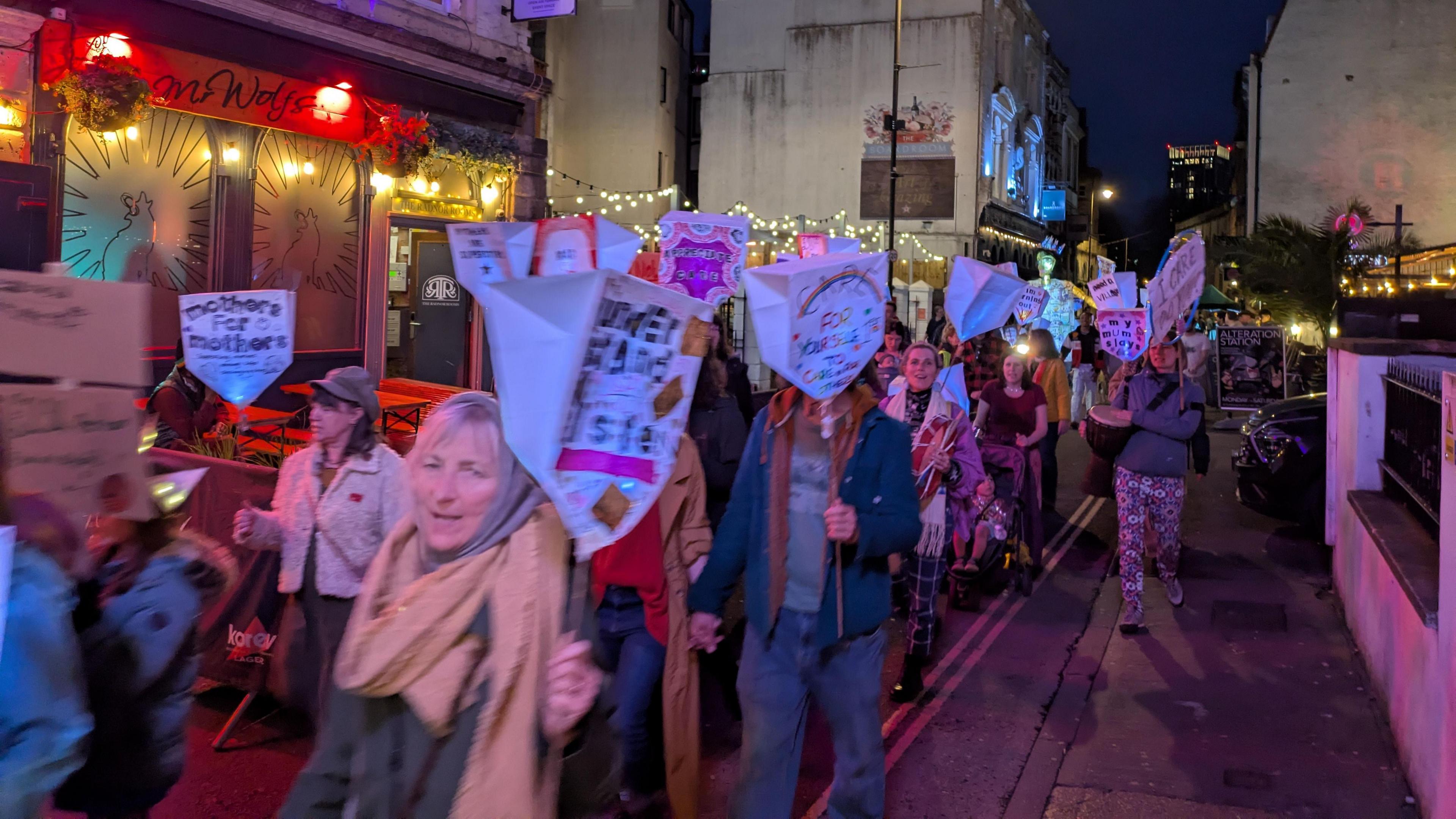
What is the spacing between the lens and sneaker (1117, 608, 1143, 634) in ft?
23.8

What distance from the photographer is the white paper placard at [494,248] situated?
5941mm

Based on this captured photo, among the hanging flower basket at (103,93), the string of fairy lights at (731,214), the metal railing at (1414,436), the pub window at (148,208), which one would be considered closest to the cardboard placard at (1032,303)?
the metal railing at (1414,436)

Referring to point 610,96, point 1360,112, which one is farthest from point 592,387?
point 1360,112

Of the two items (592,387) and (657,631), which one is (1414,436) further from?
(592,387)

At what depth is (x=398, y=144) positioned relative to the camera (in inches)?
529

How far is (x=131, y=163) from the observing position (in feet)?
36.4

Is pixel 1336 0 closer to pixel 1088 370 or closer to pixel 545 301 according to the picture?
pixel 1088 370

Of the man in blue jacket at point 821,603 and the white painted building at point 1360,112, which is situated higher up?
the white painted building at point 1360,112

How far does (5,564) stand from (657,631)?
246 cm

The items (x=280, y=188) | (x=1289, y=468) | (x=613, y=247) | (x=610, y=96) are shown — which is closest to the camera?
(x=613, y=247)

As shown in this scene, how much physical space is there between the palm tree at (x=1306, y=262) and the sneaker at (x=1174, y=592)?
1614cm

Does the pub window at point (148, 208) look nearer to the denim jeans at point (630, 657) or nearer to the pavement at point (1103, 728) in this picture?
the pavement at point (1103, 728)

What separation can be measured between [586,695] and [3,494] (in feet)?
4.55

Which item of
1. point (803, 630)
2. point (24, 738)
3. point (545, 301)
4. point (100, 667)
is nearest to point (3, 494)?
point (24, 738)
